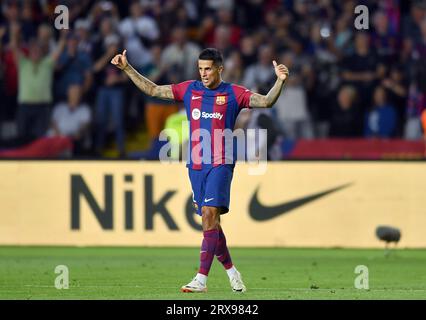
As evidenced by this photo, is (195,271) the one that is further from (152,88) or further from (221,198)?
(152,88)

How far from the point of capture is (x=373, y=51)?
22516 mm

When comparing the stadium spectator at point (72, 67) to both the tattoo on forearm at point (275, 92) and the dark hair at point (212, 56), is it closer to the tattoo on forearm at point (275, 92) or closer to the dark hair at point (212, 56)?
the dark hair at point (212, 56)

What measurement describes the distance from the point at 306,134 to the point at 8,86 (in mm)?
5438

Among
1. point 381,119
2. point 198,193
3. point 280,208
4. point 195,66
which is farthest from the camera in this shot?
point 195,66

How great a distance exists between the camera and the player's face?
12113 mm

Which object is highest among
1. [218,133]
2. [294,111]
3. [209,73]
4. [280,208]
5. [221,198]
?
[209,73]

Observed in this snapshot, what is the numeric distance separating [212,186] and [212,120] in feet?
2.10

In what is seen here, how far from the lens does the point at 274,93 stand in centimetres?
1189

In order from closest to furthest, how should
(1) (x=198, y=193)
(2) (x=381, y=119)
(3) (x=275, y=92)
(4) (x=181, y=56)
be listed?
1. (3) (x=275, y=92)
2. (1) (x=198, y=193)
3. (2) (x=381, y=119)
4. (4) (x=181, y=56)

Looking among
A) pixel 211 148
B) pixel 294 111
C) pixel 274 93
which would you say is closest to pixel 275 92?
pixel 274 93

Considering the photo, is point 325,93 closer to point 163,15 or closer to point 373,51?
point 373,51

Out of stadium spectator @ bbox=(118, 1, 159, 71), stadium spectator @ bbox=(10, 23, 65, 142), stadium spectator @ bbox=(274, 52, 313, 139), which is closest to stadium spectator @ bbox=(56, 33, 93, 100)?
stadium spectator @ bbox=(10, 23, 65, 142)

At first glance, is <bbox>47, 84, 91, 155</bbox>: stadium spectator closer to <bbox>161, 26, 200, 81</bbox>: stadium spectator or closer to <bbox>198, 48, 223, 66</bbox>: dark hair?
<bbox>161, 26, 200, 81</bbox>: stadium spectator
